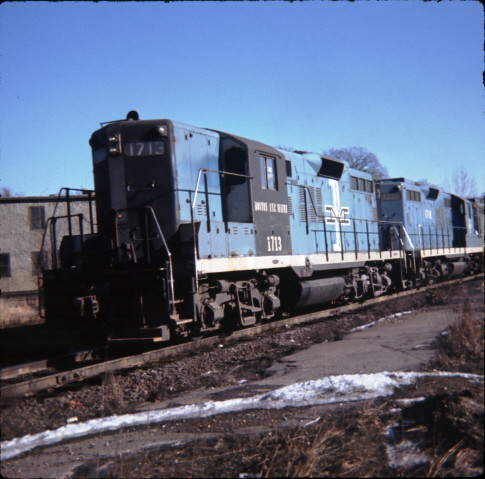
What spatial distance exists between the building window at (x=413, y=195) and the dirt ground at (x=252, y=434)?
13103 mm

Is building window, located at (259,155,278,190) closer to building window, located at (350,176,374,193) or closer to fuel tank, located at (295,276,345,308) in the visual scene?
fuel tank, located at (295,276,345,308)

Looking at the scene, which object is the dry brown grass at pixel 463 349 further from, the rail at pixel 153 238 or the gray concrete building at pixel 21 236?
the gray concrete building at pixel 21 236

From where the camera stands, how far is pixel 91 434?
473cm

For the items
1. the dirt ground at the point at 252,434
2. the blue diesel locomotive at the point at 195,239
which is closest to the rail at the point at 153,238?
the blue diesel locomotive at the point at 195,239

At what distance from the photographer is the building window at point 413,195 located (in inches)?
727

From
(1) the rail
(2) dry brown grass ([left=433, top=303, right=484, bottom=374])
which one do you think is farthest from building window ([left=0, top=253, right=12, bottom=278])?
(2) dry brown grass ([left=433, top=303, right=484, bottom=374])

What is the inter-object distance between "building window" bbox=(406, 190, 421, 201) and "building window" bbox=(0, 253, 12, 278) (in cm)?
2376

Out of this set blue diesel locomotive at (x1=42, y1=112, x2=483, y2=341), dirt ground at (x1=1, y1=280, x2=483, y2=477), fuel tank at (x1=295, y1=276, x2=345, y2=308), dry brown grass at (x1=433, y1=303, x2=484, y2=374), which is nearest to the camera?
dirt ground at (x1=1, y1=280, x2=483, y2=477)

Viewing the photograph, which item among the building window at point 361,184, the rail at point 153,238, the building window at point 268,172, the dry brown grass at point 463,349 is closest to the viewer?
the dry brown grass at point 463,349

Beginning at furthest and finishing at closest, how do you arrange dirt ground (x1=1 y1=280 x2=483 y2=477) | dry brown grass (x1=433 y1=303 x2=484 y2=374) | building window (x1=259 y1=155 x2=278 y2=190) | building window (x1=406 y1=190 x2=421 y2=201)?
building window (x1=406 y1=190 x2=421 y2=201), building window (x1=259 y1=155 x2=278 y2=190), dry brown grass (x1=433 y1=303 x2=484 y2=374), dirt ground (x1=1 y1=280 x2=483 y2=477)

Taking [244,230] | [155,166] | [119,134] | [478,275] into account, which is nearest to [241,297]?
[244,230]

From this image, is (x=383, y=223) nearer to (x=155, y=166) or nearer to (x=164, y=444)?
(x=155, y=166)

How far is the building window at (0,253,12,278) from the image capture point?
3014 centimetres

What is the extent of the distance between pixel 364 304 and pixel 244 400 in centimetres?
945
